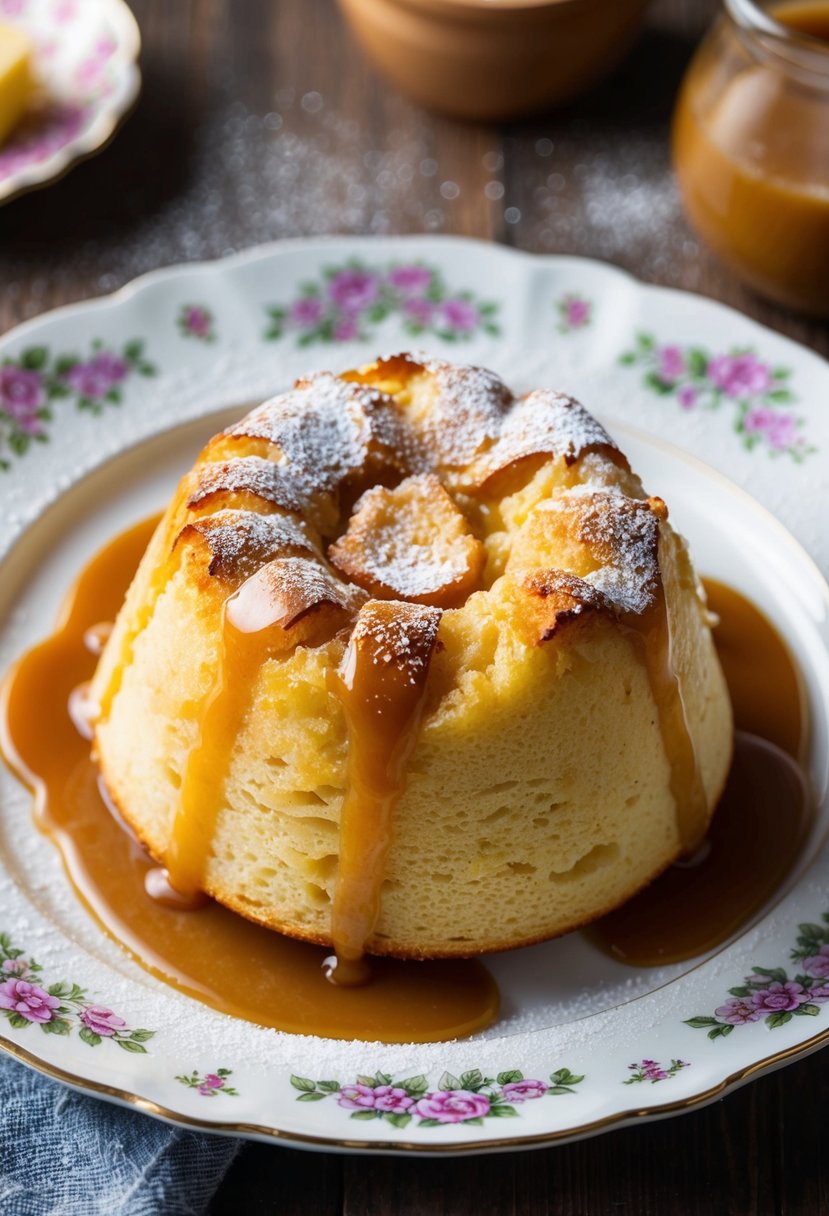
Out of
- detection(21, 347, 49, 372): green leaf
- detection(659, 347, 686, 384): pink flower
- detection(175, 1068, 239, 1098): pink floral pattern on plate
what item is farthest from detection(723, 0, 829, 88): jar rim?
detection(175, 1068, 239, 1098): pink floral pattern on plate

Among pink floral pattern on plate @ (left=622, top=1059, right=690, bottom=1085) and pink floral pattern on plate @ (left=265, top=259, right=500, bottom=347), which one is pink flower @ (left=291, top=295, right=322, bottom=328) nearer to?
pink floral pattern on plate @ (left=265, top=259, right=500, bottom=347)

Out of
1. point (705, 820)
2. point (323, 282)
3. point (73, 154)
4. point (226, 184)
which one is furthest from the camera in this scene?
point (226, 184)

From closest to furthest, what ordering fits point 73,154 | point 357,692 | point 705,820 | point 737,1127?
1. point 357,692
2. point 737,1127
3. point 705,820
4. point 73,154

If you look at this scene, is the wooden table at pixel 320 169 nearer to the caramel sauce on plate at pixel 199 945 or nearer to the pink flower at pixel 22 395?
the pink flower at pixel 22 395

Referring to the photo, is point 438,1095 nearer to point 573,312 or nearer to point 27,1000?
point 27,1000

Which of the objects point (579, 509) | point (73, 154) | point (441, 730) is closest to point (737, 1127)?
point (441, 730)

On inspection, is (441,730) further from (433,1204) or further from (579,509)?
(433,1204)

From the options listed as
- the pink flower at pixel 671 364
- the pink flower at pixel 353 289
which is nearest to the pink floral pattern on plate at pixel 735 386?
the pink flower at pixel 671 364
